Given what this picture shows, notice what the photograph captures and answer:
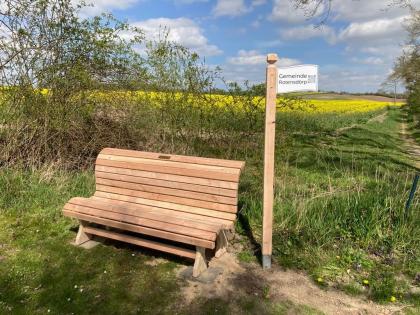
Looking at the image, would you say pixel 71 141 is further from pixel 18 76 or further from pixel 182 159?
pixel 182 159

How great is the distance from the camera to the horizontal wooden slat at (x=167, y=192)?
3.50 m

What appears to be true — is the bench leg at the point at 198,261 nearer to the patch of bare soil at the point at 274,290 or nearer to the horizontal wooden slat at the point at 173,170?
the patch of bare soil at the point at 274,290

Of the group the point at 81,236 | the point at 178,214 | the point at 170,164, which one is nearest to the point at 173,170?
the point at 170,164

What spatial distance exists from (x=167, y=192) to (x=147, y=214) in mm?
374

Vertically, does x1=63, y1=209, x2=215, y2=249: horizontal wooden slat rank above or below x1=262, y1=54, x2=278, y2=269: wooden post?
below

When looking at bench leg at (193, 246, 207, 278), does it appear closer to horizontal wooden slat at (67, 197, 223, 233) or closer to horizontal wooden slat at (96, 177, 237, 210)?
horizontal wooden slat at (67, 197, 223, 233)

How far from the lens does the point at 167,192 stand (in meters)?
3.82

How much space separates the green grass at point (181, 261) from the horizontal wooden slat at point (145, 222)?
1.54 feet

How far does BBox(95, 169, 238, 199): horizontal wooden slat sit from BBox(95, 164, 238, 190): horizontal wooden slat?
0.10ft

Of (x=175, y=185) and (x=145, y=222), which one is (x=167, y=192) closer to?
(x=175, y=185)

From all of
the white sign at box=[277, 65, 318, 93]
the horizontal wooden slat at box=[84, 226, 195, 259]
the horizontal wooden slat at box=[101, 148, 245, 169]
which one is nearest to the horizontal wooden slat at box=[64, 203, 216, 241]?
the horizontal wooden slat at box=[84, 226, 195, 259]

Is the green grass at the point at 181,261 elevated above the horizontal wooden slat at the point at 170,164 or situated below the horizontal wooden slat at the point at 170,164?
below

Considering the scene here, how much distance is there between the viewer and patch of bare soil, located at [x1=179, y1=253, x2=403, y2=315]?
3.02 meters

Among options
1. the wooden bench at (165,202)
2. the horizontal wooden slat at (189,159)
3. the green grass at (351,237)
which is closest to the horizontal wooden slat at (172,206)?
the wooden bench at (165,202)
